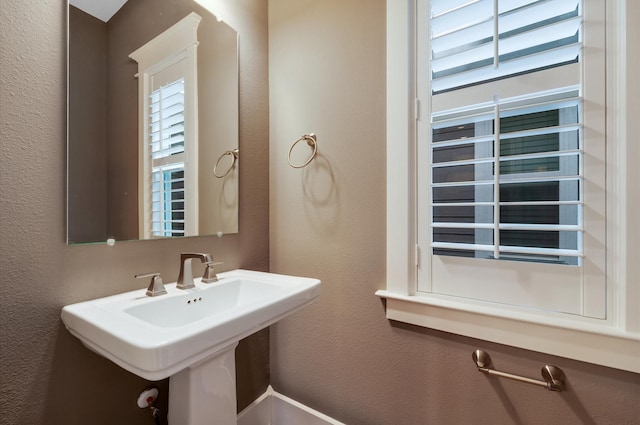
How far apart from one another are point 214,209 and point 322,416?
104 cm

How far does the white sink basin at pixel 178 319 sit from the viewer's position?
56cm

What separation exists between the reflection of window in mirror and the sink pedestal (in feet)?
1.55

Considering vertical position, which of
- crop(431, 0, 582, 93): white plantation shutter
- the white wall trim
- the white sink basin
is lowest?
the white wall trim

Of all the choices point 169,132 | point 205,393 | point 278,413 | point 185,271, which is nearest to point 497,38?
point 169,132

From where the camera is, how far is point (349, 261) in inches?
48.1

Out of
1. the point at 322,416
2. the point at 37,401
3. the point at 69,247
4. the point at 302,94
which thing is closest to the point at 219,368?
the point at 37,401

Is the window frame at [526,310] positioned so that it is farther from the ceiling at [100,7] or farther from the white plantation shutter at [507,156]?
the ceiling at [100,7]

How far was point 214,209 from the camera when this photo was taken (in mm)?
1202

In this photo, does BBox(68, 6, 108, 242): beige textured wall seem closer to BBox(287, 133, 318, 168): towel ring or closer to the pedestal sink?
the pedestal sink

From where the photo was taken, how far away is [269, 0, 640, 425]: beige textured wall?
0.97 metres

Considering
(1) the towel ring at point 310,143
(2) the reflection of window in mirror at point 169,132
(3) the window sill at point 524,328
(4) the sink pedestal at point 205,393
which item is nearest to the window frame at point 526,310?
A: (3) the window sill at point 524,328

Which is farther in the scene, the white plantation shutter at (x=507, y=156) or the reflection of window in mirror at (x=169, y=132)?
the reflection of window in mirror at (x=169, y=132)

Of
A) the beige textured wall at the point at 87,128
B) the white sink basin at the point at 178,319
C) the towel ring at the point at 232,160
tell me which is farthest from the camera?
the towel ring at the point at 232,160

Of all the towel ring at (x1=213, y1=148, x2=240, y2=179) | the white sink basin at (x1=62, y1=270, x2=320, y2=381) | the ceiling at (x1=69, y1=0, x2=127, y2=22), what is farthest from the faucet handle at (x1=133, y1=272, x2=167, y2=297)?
the ceiling at (x1=69, y1=0, x2=127, y2=22)
